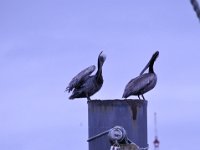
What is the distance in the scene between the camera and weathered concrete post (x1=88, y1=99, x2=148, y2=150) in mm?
3881

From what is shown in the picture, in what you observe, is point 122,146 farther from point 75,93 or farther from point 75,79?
point 75,93

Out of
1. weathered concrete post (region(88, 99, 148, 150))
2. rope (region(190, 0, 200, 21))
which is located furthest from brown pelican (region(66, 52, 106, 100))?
rope (region(190, 0, 200, 21))

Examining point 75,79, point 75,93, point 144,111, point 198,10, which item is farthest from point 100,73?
point 198,10

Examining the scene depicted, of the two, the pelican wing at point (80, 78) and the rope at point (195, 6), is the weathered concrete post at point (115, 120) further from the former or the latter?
the pelican wing at point (80, 78)

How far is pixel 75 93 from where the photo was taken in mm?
7059

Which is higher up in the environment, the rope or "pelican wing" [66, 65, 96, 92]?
the rope

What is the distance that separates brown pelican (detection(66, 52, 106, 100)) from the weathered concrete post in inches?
47.5

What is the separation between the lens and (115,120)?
152 inches

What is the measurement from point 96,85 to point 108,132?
5.97 feet

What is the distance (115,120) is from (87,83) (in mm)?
2100

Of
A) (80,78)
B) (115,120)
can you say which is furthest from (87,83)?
(115,120)

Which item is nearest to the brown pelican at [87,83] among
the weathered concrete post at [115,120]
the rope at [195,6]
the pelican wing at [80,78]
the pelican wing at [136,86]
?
the pelican wing at [80,78]

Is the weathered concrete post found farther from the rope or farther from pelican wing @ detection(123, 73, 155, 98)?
pelican wing @ detection(123, 73, 155, 98)

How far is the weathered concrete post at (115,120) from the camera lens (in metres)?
3.88
